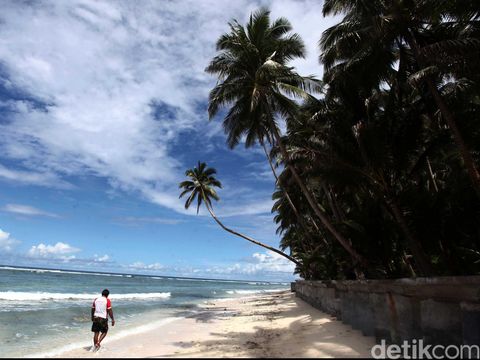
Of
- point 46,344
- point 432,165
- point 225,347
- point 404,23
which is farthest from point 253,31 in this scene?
point 46,344

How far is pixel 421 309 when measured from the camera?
5.97 metres

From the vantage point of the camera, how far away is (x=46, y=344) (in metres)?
10.7

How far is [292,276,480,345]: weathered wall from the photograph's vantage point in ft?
16.6

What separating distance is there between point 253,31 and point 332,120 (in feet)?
18.8

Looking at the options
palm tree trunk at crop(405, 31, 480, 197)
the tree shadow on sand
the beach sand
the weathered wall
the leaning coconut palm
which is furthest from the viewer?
the leaning coconut palm

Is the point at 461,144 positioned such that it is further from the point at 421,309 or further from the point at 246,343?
the point at 246,343

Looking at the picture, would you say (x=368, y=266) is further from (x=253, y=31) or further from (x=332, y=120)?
(x=253, y=31)

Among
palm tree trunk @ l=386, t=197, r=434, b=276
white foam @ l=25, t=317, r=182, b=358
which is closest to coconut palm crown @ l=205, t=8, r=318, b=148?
palm tree trunk @ l=386, t=197, r=434, b=276

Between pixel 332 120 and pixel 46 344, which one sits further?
pixel 332 120

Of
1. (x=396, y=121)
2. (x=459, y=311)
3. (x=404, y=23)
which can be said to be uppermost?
(x=404, y=23)

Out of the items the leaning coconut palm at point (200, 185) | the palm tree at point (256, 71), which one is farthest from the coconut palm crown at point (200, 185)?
the palm tree at point (256, 71)

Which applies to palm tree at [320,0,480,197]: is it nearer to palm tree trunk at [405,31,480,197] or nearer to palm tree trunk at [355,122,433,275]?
palm tree trunk at [405,31,480,197]

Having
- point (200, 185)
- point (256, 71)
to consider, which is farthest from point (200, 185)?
point (256, 71)

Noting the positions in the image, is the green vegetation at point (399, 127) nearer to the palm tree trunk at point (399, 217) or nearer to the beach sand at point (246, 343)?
the palm tree trunk at point (399, 217)
